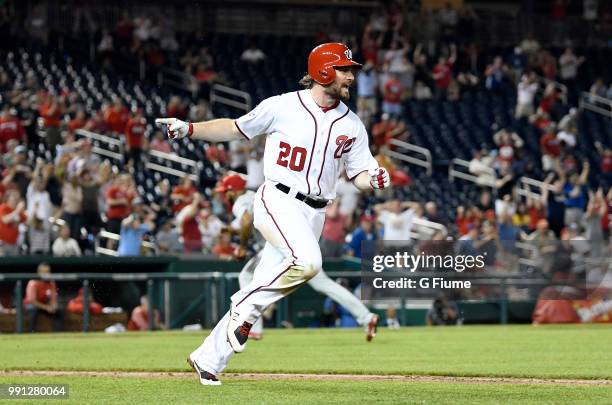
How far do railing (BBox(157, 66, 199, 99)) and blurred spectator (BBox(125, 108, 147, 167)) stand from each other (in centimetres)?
501

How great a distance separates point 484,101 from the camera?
1220 inches

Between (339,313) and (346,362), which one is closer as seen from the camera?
(346,362)

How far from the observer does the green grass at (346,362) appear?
27.4ft

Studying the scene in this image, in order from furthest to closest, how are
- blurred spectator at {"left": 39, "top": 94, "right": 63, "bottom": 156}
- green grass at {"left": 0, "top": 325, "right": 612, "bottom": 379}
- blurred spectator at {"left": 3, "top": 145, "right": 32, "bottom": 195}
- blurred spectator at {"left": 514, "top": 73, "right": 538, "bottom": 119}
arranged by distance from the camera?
blurred spectator at {"left": 514, "top": 73, "right": 538, "bottom": 119} → blurred spectator at {"left": 39, "top": 94, "right": 63, "bottom": 156} → blurred spectator at {"left": 3, "top": 145, "right": 32, "bottom": 195} → green grass at {"left": 0, "top": 325, "right": 612, "bottom": 379}

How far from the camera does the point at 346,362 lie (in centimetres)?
1155

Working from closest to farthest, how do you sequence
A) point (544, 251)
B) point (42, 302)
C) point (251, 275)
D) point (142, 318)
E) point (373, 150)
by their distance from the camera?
point (251, 275)
point (42, 302)
point (142, 318)
point (544, 251)
point (373, 150)

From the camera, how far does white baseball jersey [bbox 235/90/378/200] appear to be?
8.98 meters

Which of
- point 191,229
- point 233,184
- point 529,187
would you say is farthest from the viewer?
point 529,187

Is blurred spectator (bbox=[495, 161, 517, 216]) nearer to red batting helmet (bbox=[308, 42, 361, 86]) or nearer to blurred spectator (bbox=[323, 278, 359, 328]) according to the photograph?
blurred spectator (bbox=[323, 278, 359, 328])

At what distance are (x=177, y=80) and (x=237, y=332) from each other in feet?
72.4

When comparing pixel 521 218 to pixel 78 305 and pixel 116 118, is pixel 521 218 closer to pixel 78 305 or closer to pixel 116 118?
pixel 116 118

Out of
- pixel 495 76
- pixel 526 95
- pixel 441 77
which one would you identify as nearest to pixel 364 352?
pixel 526 95

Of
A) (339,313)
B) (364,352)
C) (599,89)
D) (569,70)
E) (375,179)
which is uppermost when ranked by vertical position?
(569,70)

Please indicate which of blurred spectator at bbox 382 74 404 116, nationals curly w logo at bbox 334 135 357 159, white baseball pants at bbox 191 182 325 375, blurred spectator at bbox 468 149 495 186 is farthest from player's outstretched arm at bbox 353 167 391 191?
blurred spectator at bbox 382 74 404 116
